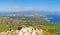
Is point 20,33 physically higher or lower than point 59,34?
higher

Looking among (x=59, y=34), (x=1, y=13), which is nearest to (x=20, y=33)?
(x=59, y=34)

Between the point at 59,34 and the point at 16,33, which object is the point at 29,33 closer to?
the point at 16,33

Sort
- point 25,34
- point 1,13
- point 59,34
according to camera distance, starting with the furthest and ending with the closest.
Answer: point 1,13
point 59,34
point 25,34

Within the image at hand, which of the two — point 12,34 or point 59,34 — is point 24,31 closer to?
point 12,34

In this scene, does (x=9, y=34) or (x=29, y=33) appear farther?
(x=9, y=34)

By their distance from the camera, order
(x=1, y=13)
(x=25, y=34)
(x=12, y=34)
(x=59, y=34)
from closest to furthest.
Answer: (x=25, y=34) < (x=12, y=34) < (x=59, y=34) < (x=1, y=13)

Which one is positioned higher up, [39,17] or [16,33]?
[16,33]

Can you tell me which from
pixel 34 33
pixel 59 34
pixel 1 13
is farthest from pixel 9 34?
pixel 1 13

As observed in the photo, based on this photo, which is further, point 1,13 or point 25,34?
point 1,13

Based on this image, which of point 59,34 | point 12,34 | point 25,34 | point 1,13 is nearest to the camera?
point 25,34
